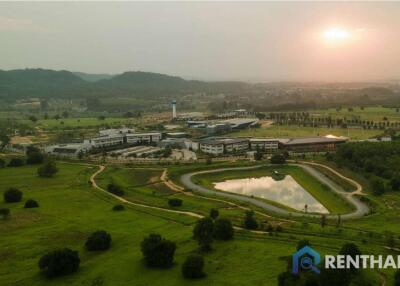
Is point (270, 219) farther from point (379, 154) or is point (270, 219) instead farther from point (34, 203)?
point (379, 154)

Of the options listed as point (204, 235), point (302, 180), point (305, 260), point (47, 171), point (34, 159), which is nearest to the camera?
point (305, 260)

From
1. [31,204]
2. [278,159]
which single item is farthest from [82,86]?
[31,204]

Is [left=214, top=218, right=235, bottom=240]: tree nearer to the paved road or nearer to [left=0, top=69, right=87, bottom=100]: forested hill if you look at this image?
the paved road

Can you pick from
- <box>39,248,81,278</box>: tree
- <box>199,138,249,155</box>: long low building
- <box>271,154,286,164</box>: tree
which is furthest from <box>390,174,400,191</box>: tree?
<box>39,248,81,278</box>: tree

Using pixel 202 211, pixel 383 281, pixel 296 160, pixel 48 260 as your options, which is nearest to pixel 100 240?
pixel 48 260

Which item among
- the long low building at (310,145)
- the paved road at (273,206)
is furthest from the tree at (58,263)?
the long low building at (310,145)

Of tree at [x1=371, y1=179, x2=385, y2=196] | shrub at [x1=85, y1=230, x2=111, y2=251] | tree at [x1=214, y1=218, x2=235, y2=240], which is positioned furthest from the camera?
tree at [x1=371, y1=179, x2=385, y2=196]

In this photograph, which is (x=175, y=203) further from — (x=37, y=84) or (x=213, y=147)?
(x=37, y=84)
